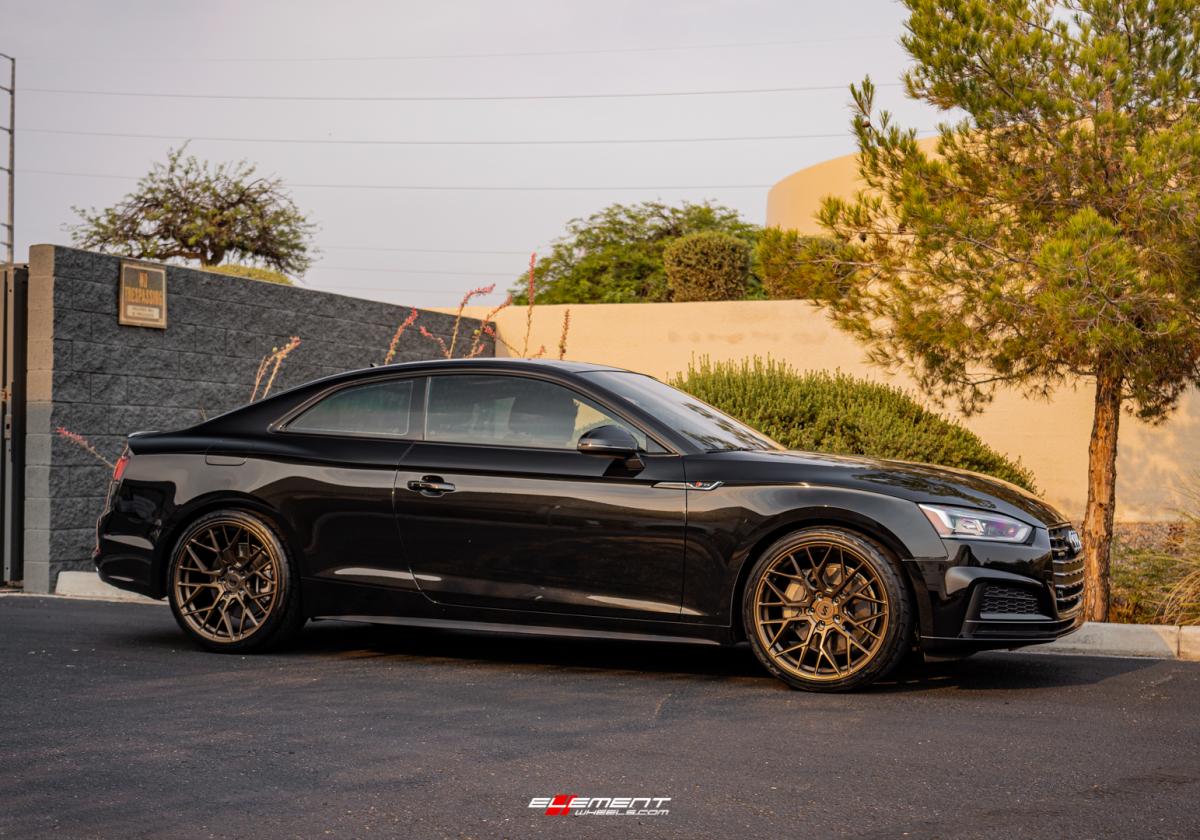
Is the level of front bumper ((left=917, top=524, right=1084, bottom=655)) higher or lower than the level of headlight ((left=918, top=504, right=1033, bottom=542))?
lower

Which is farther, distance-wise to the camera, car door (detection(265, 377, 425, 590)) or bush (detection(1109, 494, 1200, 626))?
bush (detection(1109, 494, 1200, 626))

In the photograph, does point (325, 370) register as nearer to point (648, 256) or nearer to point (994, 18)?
point (994, 18)

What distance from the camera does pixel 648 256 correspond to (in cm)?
4397

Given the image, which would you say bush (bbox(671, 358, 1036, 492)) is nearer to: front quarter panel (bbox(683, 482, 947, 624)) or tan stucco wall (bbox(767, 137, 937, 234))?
front quarter panel (bbox(683, 482, 947, 624))

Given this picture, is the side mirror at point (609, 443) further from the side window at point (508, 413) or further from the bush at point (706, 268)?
the bush at point (706, 268)

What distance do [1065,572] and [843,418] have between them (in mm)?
4805

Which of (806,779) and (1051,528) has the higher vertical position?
(1051,528)

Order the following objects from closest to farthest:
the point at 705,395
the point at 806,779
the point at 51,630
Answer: the point at 806,779, the point at 51,630, the point at 705,395

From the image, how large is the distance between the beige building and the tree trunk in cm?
498

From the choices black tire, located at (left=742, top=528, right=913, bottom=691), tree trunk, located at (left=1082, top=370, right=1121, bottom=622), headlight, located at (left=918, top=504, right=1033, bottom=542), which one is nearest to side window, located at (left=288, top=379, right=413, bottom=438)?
black tire, located at (left=742, top=528, right=913, bottom=691)

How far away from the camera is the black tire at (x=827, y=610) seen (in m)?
6.35

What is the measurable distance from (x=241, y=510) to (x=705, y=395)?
16.9 ft

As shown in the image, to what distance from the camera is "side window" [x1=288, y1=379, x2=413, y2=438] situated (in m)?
7.48

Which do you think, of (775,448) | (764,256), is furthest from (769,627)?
(764,256)
